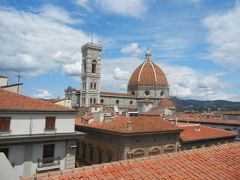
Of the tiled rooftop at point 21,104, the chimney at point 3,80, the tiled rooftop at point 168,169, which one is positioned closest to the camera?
the tiled rooftop at point 168,169

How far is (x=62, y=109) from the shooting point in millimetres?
21469

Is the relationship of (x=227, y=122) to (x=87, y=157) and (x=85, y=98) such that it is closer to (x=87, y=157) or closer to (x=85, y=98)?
(x=87, y=157)

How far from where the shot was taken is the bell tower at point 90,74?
108m

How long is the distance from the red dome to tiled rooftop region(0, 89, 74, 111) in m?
101

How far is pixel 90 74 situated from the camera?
109125 mm

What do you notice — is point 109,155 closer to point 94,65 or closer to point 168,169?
Result: point 168,169

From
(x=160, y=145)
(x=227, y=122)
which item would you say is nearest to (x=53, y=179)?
(x=160, y=145)

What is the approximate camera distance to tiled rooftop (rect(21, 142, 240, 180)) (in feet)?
24.3

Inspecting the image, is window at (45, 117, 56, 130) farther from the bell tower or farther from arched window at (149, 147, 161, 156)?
the bell tower

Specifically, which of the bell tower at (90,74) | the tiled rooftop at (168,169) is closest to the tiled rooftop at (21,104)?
the tiled rooftop at (168,169)

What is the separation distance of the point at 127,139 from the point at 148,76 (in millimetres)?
98224

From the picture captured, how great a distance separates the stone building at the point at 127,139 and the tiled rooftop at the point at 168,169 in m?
15.8

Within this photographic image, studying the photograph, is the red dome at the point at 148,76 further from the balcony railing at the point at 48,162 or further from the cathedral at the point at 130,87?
the balcony railing at the point at 48,162

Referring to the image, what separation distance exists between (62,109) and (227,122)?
3287 cm
